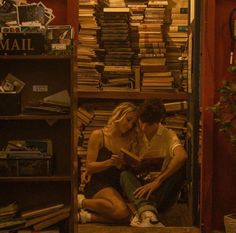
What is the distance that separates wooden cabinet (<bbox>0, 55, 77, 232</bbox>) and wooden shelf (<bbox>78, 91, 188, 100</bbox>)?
160 cm

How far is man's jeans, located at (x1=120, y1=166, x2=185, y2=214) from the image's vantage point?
4055 millimetres

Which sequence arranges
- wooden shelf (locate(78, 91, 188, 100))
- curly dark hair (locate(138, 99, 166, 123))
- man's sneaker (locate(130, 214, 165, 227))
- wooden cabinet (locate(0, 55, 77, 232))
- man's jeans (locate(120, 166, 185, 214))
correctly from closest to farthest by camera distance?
wooden cabinet (locate(0, 55, 77, 232)) < man's sneaker (locate(130, 214, 165, 227)) < man's jeans (locate(120, 166, 185, 214)) < curly dark hair (locate(138, 99, 166, 123)) < wooden shelf (locate(78, 91, 188, 100))

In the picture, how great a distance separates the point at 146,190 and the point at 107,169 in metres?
0.36

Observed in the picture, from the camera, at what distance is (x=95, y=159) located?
4027 millimetres

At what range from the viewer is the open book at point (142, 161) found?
3860mm

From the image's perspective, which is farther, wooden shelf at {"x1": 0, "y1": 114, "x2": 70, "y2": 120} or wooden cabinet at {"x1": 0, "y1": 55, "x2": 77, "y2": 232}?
wooden cabinet at {"x1": 0, "y1": 55, "x2": 77, "y2": 232}

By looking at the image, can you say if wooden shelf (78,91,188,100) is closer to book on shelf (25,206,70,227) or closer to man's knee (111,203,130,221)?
man's knee (111,203,130,221)

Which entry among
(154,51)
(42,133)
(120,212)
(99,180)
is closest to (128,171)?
(99,180)

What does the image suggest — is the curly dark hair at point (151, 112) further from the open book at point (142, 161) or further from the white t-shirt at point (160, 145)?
the open book at point (142, 161)

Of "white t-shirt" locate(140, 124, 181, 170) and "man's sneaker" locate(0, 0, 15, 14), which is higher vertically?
"man's sneaker" locate(0, 0, 15, 14)

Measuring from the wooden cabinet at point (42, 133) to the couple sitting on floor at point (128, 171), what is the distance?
25.7 inches

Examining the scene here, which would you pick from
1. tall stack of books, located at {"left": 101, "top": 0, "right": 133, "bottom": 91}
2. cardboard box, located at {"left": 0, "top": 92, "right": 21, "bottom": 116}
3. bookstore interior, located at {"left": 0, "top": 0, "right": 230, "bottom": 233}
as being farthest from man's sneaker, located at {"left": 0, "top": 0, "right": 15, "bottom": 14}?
tall stack of books, located at {"left": 101, "top": 0, "right": 133, "bottom": 91}

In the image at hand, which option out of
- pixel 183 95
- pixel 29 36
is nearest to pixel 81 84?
pixel 183 95

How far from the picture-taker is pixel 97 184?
13.3 feet
